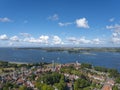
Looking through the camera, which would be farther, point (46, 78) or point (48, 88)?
point (46, 78)

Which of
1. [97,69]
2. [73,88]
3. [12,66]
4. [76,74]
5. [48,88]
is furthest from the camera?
[12,66]

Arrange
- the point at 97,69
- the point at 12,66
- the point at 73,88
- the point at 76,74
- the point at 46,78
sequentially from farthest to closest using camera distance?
the point at 12,66 < the point at 97,69 < the point at 76,74 < the point at 46,78 < the point at 73,88

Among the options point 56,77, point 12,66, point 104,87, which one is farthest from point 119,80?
point 12,66

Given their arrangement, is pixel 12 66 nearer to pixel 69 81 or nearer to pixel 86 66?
pixel 86 66

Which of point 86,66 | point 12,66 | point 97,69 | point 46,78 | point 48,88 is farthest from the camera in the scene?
point 12,66

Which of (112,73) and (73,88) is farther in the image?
(112,73)

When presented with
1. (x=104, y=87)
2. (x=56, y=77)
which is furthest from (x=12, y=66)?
(x=104, y=87)

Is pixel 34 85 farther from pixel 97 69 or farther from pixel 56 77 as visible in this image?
pixel 97 69

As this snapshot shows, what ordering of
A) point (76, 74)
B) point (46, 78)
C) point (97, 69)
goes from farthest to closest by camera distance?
point (97, 69)
point (76, 74)
point (46, 78)

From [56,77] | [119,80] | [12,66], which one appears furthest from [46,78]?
[12,66]
